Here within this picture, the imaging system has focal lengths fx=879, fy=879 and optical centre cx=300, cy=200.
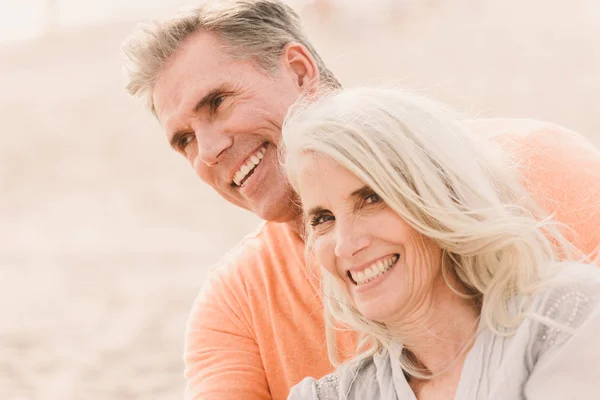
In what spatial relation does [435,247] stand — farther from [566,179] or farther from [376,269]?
[566,179]

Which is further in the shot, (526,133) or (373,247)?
(526,133)

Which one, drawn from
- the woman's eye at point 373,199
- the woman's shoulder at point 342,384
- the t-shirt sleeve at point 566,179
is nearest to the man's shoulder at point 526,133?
the t-shirt sleeve at point 566,179

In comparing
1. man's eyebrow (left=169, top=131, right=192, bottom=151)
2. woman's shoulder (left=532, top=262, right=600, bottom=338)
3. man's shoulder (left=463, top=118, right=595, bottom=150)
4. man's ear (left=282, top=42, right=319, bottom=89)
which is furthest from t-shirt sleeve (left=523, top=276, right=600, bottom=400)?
man's eyebrow (left=169, top=131, right=192, bottom=151)

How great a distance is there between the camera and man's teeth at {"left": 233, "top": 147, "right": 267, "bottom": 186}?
301 cm

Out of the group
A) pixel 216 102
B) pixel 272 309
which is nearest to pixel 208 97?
pixel 216 102

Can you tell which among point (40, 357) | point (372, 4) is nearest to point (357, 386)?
point (40, 357)

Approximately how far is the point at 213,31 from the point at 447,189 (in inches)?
49.4

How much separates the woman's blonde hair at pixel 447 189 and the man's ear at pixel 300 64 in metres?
0.84

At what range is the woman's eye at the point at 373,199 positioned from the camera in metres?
2.16

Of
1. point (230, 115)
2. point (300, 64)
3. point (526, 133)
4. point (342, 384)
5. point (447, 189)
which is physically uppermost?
point (300, 64)

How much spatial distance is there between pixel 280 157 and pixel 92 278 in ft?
24.1

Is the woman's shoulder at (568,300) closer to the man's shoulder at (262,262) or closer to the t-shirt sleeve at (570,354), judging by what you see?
the t-shirt sleeve at (570,354)

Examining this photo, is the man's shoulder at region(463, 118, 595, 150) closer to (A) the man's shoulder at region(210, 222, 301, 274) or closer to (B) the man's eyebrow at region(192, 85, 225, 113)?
(A) the man's shoulder at region(210, 222, 301, 274)

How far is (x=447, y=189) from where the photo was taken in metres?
2.15
